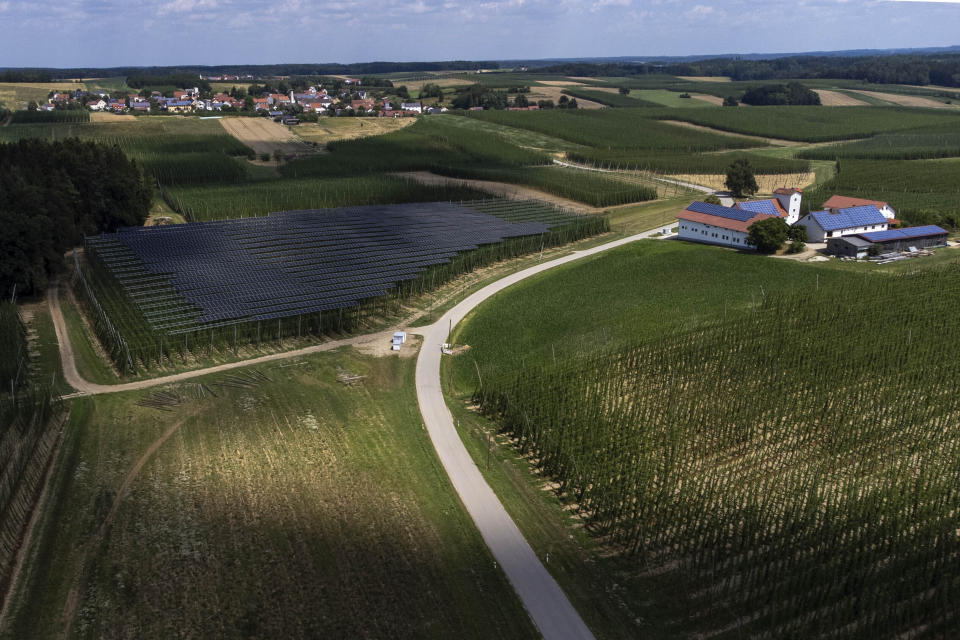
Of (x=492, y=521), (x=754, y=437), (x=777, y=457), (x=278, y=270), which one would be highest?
(x=278, y=270)

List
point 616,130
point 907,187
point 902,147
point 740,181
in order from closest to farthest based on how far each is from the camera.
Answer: point 740,181 < point 907,187 < point 902,147 < point 616,130

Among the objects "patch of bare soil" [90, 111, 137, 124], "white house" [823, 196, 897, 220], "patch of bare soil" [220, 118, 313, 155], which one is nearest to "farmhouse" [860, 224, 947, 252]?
"white house" [823, 196, 897, 220]

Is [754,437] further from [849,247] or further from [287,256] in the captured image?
[287,256]

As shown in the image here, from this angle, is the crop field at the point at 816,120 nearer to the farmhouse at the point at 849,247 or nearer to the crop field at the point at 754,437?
the farmhouse at the point at 849,247

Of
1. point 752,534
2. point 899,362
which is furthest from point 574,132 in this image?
point 752,534


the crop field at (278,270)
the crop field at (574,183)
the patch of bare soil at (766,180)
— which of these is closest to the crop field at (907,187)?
the patch of bare soil at (766,180)

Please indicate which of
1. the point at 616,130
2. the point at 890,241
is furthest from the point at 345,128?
the point at 890,241

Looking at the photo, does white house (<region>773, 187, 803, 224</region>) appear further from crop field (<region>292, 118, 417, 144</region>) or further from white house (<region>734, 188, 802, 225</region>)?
crop field (<region>292, 118, 417, 144</region>)
